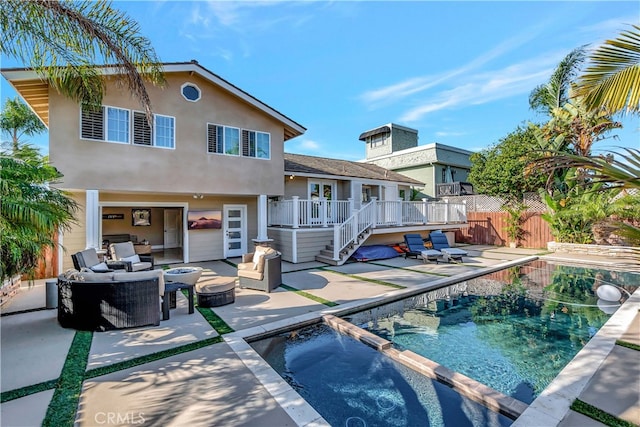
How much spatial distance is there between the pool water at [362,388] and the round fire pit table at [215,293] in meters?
2.06

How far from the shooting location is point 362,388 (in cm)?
384

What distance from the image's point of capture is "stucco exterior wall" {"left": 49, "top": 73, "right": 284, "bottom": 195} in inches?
344

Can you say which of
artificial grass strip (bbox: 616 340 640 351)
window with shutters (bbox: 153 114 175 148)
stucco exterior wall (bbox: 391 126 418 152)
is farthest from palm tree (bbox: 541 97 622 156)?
window with shutters (bbox: 153 114 175 148)

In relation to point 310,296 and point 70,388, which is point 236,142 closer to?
point 310,296

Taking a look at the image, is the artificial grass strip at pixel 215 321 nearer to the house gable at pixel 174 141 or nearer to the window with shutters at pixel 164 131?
the house gable at pixel 174 141

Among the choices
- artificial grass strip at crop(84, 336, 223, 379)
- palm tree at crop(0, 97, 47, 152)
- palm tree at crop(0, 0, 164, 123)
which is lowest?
artificial grass strip at crop(84, 336, 223, 379)

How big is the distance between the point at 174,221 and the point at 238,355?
15602mm

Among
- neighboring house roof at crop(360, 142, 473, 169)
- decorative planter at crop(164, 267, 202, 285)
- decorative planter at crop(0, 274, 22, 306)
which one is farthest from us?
neighboring house roof at crop(360, 142, 473, 169)

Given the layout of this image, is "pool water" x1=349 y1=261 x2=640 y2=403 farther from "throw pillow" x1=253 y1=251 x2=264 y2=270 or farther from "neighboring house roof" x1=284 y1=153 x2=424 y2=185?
"neighboring house roof" x1=284 y1=153 x2=424 y2=185

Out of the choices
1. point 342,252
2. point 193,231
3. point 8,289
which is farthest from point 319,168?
point 8,289

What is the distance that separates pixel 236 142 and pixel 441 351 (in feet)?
33.0

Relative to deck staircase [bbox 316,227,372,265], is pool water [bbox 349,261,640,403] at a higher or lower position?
lower

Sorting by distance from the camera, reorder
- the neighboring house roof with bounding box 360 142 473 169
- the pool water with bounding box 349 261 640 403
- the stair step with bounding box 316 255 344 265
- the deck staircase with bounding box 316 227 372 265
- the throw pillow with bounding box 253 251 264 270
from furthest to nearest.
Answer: the neighboring house roof with bounding box 360 142 473 169
the deck staircase with bounding box 316 227 372 265
the stair step with bounding box 316 255 344 265
the throw pillow with bounding box 253 251 264 270
the pool water with bounding box 349 261 640 403

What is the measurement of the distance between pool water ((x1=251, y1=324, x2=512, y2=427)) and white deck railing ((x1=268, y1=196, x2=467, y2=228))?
7715 mm
